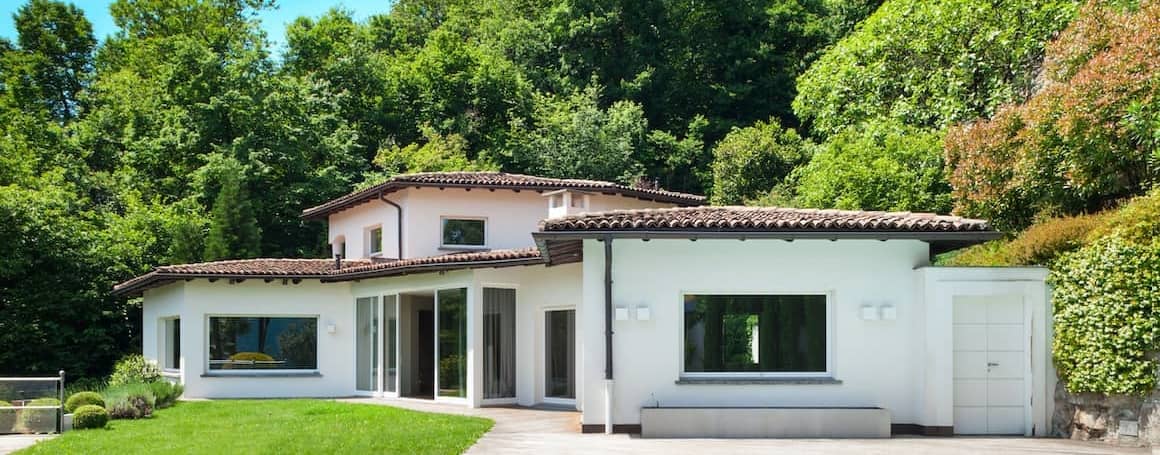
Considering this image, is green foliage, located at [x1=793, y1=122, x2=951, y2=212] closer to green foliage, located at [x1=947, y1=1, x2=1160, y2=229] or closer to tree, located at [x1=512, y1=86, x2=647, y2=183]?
green foliage, located at [x1=947, y1=1, x2=1160, y2=229]

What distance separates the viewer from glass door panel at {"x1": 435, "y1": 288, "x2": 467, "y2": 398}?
69.7 feet

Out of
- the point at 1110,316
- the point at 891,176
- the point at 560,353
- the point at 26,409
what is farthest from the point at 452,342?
the point at 891,176

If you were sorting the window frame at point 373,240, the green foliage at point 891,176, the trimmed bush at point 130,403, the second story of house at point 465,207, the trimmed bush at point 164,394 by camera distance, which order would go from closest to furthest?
the trimmed bush at point 130,403, the trimmed bush at point 164,394, the second story of house at point 465,207, the window frame at point 373,240, the green foliage at point 891,176

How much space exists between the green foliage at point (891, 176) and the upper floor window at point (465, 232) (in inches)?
343

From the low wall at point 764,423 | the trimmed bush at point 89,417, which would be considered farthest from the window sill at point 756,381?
the trimmed bush at point 89,417

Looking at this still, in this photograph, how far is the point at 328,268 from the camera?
976 inches

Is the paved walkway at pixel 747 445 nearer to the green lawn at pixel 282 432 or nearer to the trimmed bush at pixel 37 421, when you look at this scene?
the green lawn at pixel 282 432

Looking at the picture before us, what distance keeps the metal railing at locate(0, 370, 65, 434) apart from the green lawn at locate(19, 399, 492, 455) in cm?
57

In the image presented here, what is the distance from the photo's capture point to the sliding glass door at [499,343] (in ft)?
69.2

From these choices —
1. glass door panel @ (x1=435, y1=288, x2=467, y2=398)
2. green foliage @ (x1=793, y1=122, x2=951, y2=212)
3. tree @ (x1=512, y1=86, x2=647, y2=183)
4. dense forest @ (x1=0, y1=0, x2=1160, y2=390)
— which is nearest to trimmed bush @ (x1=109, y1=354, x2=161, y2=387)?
dense forest @ (x1=0, y1=0, x2=1160, y2=390)

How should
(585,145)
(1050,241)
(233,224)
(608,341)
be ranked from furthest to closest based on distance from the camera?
(585,145), (233,224), (1050,241), (608,341)

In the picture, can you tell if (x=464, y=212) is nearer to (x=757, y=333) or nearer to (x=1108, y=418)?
(x=757, y=333)

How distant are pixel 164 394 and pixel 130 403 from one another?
230 cm

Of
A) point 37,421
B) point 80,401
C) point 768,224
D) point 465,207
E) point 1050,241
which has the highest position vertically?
point 465,207
